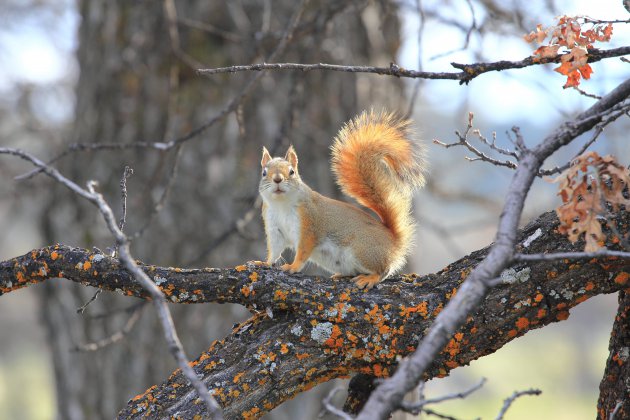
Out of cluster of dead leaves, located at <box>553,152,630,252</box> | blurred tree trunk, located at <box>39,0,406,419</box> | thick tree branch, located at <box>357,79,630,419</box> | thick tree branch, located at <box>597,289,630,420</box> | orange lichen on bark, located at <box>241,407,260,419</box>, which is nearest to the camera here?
thick tree branch, located at <box>357,79,630,419</box>

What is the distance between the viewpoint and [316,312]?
158 centimetres

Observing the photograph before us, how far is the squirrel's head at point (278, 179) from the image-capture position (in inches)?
83.2

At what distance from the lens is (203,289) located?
1573 millimetres

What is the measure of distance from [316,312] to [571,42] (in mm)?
746

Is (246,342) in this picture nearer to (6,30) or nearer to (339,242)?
(339,242)

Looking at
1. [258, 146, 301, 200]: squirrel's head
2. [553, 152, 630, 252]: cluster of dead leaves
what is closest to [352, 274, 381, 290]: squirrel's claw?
[258, 146, 301, 200]: squirrel's head

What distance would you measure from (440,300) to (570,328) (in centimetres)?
1588

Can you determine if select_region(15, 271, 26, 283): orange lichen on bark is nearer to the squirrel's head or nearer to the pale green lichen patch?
the pale green lichen patch

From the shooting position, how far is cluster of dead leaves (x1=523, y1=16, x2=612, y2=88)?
1357 millimetres

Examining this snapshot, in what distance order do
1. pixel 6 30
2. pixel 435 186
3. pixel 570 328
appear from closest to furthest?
pixel 435 186
pixel 6 30
pixel 570 328

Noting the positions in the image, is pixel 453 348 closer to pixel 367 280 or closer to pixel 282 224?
pixel 367 280

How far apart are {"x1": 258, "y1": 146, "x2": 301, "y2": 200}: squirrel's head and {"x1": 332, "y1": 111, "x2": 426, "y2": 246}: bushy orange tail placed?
14 centimetres

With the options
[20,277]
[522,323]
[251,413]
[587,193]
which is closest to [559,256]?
[587,193]

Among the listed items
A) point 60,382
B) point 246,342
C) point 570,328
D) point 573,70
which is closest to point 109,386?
point 60,382
